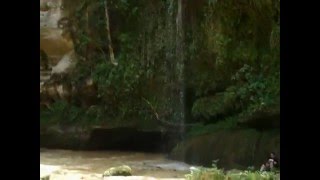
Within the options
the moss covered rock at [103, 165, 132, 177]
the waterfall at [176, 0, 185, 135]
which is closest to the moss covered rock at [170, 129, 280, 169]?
the waterfall at [176, 0, 185, 135]

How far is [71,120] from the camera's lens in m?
5.77

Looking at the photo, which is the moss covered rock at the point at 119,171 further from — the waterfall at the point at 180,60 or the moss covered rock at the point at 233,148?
the waterfall at the point at 180,60

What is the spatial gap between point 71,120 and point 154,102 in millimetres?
1072

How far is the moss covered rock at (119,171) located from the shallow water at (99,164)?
52mm

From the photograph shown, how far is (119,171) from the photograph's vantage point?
4.57 m

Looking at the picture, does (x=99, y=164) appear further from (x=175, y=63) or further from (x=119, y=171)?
(x=175, y=63)

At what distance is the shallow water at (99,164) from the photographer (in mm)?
4461

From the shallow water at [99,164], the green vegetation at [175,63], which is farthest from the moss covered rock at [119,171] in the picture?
the green vegetation at [175,63]

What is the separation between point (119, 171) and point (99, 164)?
1.32 ft

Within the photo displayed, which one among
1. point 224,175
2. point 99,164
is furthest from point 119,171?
point 224,175
